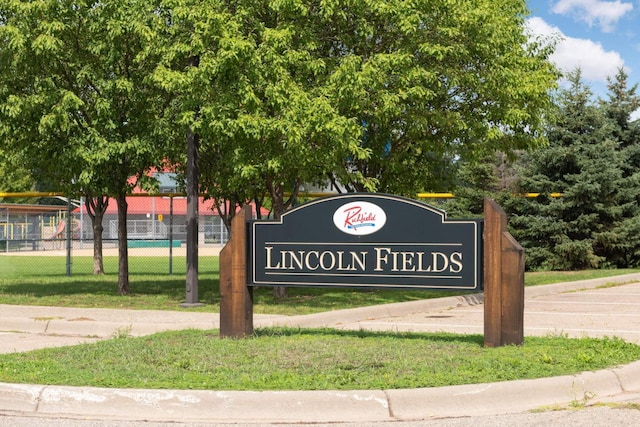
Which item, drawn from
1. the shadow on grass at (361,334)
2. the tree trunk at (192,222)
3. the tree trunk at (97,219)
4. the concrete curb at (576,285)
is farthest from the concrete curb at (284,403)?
the tree trunk at (97,219)

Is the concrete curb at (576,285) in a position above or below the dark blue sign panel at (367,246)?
below

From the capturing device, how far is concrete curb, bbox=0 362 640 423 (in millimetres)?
6418

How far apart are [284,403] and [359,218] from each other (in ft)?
10.2

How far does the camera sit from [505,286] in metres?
8.46

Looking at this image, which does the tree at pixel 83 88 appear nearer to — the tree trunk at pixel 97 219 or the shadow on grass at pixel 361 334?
the shadow on grass at pixel 361 334

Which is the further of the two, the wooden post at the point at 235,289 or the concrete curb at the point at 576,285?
the concrete curb at the point at 576,285

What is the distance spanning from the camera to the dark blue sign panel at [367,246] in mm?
8719

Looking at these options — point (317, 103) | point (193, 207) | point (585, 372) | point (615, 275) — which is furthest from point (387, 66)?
point (615, 275)

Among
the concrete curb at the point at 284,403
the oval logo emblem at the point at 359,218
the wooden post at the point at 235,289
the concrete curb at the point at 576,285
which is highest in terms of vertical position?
the oval logo emblem at the point at 359,218

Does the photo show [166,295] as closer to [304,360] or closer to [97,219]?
[97,219]

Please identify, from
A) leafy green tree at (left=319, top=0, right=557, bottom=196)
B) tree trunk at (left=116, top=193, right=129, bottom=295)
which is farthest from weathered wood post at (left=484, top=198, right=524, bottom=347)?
tree trunk at (left=116, top=193, right=129, bottom=295)

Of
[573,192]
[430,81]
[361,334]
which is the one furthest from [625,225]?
[361,334]

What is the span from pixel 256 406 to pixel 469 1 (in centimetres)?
1148

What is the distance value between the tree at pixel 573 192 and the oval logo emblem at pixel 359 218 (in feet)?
56.2
